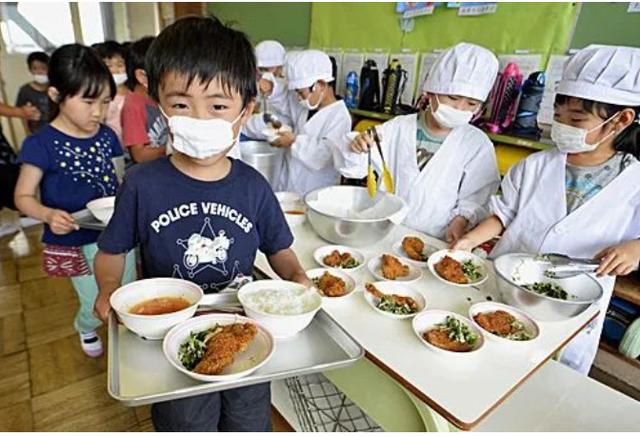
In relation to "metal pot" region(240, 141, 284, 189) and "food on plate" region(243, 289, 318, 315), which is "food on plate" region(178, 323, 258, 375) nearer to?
"food on plate" region(243, 289, 318, 315)

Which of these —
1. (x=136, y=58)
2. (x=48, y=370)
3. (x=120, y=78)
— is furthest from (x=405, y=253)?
(x=120, y=78)

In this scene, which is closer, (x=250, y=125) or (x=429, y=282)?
(x=429, y=282)

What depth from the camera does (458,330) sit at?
77cm

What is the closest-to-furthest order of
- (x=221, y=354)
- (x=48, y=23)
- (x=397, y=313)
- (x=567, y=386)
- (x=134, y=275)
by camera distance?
(x=221, y=354), (x=397, y=313), (x=567, y=386), (x=134, y=275), (x=48, y=23)

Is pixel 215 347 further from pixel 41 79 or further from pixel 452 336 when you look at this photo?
pixel 41 79

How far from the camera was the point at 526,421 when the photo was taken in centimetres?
86

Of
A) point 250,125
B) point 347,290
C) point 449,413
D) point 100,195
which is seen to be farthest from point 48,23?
point 449,413

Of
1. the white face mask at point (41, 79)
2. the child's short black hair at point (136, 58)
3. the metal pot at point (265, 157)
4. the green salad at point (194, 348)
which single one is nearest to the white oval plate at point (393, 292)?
the green salad at point (194, 348)

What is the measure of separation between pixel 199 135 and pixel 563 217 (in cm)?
95

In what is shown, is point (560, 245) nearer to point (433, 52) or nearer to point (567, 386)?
point (567, 386)

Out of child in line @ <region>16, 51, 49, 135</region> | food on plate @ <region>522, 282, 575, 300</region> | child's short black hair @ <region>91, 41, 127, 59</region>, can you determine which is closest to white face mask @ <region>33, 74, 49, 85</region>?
child in line @ <region>16, 51, 49, 135</region>

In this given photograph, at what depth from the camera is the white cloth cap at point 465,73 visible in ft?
4.06

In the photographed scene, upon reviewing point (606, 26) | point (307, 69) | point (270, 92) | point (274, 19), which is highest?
point (274, 19)

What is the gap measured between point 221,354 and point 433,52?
1942 millimetres
